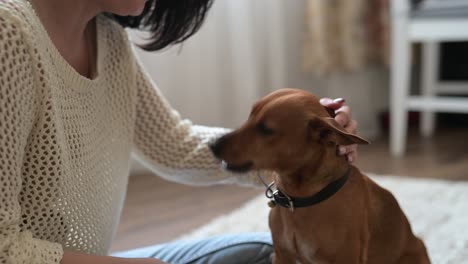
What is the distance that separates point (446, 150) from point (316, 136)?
5.99 feet

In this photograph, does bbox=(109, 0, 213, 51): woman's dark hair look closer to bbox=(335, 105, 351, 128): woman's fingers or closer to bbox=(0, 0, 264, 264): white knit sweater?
bbox=(0, 0, 264, 264): white knit sweater

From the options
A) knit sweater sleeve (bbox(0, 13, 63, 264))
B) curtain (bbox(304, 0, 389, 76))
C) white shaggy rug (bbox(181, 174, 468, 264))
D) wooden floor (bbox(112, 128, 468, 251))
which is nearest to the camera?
knit sweater sleeve (bbox(0, 13, 63, 264))

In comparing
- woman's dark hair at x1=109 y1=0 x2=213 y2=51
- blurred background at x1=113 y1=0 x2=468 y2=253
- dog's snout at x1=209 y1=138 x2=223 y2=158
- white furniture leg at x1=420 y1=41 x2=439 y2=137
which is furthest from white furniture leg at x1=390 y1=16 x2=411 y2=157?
dog's snout at x1=209 y1=138 x2=223 y2=158

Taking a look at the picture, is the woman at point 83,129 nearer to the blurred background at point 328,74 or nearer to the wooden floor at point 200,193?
the wooden floor at point 200,193

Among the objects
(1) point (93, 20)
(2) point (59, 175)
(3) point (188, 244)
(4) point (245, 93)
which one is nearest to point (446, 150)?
(4) point (245, 93)

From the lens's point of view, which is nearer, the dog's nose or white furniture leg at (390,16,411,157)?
the dog's nose

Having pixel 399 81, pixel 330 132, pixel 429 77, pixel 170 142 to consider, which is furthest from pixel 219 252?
pixel 429 77

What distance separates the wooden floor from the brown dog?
2.82ft

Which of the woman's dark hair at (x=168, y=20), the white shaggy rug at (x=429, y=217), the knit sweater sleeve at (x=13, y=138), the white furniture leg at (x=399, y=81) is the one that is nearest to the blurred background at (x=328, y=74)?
the white furniture leg at (x=399, y=81)

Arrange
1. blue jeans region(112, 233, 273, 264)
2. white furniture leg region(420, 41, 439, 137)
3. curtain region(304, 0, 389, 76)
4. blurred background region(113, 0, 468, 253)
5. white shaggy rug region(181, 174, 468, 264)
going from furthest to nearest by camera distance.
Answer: white furniture leg region(420, 41, 439, 137)
curtain region(304, 0, 389, 76)
blurred background region(113, 0, 468, 253)
white shaggy rug region(181, 174, 468, 264)
blue jeans region(112, 233, 273, 264)

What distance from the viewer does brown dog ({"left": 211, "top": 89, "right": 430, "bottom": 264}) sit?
0.85m

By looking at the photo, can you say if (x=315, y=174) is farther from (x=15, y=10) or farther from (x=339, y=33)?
(x=339, y=33)

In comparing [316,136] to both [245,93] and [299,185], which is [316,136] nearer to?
[299,185]

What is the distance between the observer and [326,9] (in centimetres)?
259
